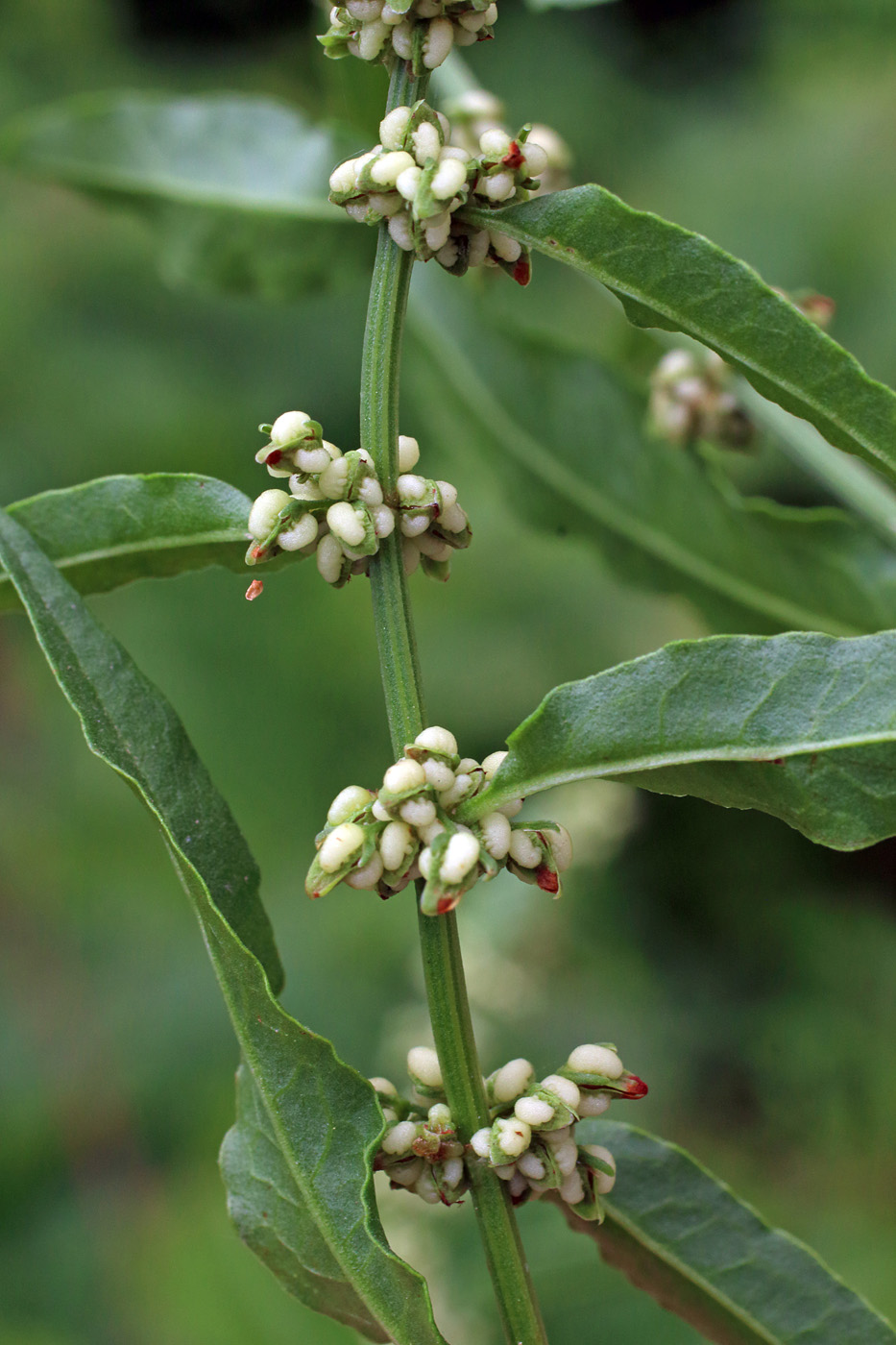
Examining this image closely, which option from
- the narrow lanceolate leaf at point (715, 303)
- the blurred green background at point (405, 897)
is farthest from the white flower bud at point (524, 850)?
the blurred green background at point (405, 897)

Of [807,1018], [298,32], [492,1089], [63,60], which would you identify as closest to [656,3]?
[298,32]

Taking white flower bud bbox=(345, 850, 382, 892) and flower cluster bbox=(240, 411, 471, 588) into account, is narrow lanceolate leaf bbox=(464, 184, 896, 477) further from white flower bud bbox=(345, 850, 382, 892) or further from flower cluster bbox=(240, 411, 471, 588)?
white flower bud bbox=(345, 850, 382, 892)

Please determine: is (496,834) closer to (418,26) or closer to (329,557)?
(329,557)

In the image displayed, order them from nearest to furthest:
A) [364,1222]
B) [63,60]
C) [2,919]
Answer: [364,1222] < [2,919] < [63,60]

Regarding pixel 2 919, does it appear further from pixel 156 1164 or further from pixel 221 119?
pixel 221 119

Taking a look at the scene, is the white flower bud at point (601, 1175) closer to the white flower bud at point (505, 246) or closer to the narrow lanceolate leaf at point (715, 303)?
the narrow lanceolate leaf at point (715, 303)

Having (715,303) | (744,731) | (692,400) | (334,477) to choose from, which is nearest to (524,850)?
(744,731)

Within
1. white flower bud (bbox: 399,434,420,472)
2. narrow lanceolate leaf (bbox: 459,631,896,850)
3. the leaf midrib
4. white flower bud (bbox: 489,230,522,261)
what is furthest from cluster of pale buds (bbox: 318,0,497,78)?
the leaf midrib
